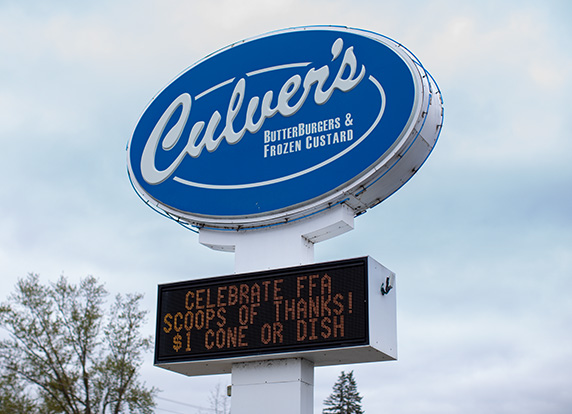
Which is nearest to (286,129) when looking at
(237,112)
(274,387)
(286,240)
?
(237,112)

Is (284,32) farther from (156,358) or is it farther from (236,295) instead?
(156,358)

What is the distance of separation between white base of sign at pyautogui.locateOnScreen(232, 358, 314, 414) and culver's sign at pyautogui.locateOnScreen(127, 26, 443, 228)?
7.35 ft

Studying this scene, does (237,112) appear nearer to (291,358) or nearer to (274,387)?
(291,358)

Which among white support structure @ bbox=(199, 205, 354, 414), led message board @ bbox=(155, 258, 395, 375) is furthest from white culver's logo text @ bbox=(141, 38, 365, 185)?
led message board @ bbox=(155, 258, 395, 375)

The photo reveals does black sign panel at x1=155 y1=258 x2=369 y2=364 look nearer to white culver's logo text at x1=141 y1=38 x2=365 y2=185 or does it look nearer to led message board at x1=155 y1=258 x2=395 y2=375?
led message board at x1=155 y1=258 x2=395 y2=375

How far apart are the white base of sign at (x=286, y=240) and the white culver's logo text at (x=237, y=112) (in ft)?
5.56

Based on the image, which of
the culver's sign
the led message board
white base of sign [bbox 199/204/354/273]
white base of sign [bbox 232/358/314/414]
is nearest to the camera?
the led message board

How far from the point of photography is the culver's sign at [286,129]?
12.1 meters

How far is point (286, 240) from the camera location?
12.6m

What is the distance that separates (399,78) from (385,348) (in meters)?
3.98

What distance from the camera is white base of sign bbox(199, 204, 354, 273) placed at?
12.3m

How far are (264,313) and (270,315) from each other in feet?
0.34

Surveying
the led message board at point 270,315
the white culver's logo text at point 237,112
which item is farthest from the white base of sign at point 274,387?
the white culver's logo text at point 237,112

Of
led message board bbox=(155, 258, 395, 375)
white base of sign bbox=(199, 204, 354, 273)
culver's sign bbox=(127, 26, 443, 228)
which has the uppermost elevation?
culver's sign bbox=(127, 26, 443, 228)
